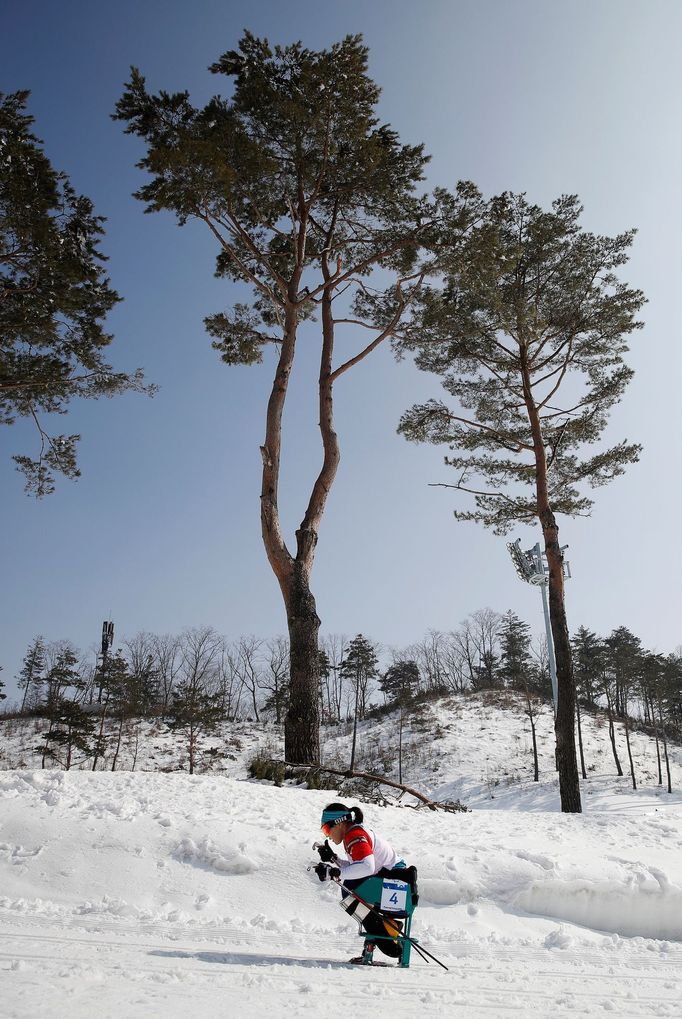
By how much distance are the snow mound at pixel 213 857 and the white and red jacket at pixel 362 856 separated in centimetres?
175

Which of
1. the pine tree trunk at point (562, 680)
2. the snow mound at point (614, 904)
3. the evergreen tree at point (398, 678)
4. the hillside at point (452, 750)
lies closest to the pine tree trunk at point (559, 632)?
the pine tree trunk at point (562, 680)

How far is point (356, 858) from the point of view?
12.6 ft

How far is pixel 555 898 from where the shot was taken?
16.8 ft

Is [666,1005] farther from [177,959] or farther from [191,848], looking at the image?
[191,848]

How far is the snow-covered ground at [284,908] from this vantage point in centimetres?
308

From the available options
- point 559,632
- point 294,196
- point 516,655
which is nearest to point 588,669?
point 516,655

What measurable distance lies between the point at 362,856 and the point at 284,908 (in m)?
1.56

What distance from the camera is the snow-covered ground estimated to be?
121 inches

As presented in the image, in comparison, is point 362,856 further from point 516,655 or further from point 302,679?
point 516,655

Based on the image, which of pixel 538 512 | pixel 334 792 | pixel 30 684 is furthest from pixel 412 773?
pixel 30 684

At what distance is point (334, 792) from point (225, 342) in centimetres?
913

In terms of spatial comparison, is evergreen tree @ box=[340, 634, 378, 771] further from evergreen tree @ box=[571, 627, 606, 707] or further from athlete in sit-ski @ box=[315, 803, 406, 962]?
athlete in sit-ski @ box=[315, 803, 406, 962]

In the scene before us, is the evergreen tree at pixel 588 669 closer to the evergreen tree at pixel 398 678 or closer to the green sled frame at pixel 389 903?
the evergreen tree at pixel 398 678

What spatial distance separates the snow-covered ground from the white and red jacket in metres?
0.53
